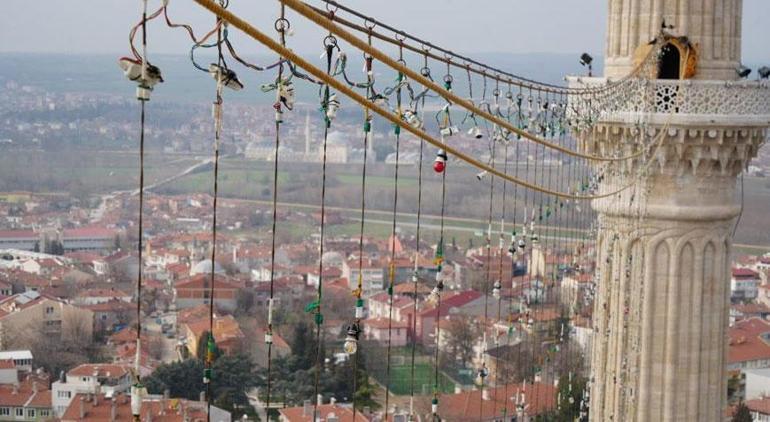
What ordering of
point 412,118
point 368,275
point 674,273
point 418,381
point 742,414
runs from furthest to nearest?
point 368,275
point 418,381
point 742,414
point 674,273
point 412,118

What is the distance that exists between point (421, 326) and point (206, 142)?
2111 cm

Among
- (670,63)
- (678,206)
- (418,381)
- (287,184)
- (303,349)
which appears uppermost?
(670,63)

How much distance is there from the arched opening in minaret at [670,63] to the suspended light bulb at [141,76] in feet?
9.00

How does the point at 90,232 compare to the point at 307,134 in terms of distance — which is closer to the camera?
the point at 90,232

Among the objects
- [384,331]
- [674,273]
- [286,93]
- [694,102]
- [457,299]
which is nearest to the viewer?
[286,93]

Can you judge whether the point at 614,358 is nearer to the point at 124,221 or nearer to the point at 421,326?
the point at 421,326

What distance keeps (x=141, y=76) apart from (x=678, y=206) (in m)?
2.80

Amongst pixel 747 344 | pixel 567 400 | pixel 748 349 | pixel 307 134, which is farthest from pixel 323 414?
pixel 307 134

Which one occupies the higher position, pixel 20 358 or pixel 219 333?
pixel 219 333

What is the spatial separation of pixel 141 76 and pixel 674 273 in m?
2.83

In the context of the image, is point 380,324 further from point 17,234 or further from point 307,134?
point 307,134

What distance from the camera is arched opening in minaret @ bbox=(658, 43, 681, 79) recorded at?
3771 mm

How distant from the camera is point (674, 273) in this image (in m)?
3.80

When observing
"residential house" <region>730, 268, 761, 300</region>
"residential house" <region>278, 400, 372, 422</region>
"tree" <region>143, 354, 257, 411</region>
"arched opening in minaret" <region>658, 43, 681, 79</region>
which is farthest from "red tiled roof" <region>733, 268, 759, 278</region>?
"arched opening in minaret" <region>658, 43, 681, 79</region>
